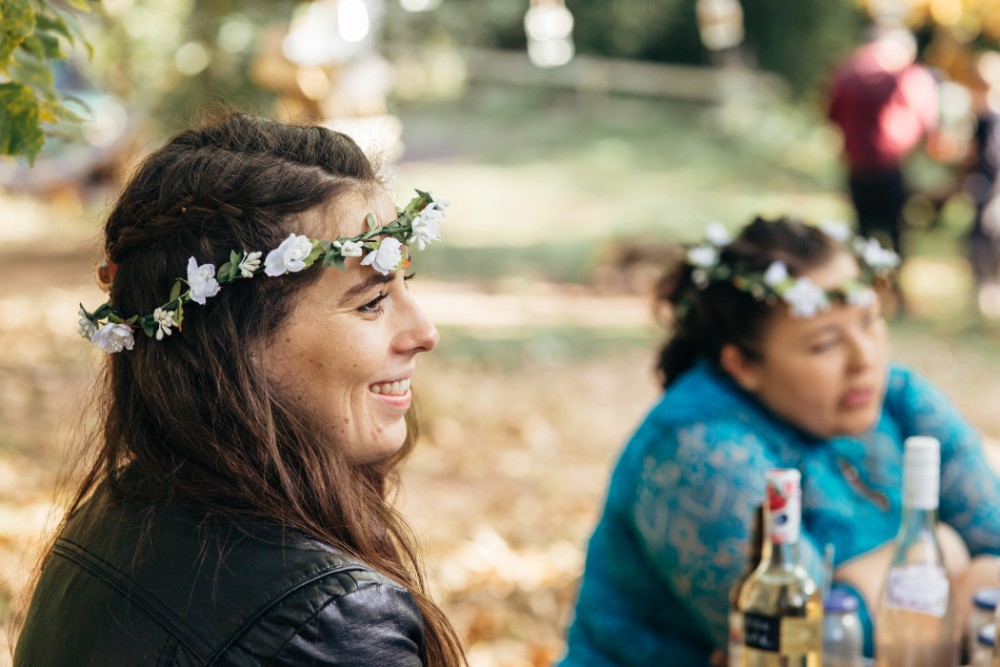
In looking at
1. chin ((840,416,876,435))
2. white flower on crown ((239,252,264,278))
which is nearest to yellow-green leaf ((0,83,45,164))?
white flower on crown ((239,252,264,278))

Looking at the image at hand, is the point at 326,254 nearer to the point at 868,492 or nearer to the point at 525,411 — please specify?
the point at 868,492

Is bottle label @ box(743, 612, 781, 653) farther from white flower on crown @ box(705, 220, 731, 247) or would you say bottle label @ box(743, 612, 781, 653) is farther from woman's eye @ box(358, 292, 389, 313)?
white flower on crown @ box(705, 220, 731, 247)

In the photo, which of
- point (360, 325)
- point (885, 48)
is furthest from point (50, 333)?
point (360, 325)

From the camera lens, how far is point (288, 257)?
174 cm

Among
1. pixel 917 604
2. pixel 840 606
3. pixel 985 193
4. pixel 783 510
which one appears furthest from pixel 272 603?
pixel 985 193

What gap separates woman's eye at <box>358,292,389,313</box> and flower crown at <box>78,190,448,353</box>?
0.18ft

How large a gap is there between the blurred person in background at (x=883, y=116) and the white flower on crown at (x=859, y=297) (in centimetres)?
686

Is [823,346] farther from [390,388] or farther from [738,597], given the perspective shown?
[390,388]

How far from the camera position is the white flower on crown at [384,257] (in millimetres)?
1823

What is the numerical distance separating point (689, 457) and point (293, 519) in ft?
4.15

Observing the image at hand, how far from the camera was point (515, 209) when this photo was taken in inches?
600

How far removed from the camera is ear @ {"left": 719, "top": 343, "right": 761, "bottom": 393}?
2.95 metres

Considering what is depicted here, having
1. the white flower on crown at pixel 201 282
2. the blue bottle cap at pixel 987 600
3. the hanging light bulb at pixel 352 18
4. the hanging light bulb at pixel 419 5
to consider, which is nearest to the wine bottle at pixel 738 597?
the blue bottle cap at pixel 987 600

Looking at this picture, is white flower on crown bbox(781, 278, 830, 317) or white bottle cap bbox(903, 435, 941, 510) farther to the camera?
white flower on crown bbox(781, 278, 830, 317)
